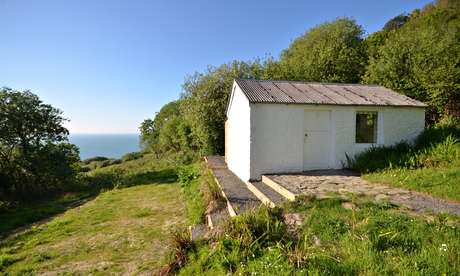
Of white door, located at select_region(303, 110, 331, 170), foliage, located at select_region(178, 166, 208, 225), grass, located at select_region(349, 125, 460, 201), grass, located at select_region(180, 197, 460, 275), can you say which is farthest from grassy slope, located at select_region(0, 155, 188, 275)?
grass, located at select_region(349, 125, 460, 201)

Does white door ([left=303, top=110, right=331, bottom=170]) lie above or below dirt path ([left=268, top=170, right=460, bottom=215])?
above

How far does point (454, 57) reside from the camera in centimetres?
1307

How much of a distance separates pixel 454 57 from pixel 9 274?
2086 centimetres

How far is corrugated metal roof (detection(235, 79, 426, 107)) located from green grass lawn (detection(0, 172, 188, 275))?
4.88 m

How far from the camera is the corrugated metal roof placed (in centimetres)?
776

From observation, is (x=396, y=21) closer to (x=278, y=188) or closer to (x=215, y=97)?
(x=215, y=97)

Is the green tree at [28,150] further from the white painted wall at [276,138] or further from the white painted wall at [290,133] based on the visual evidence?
the white painted wall at [276,138]

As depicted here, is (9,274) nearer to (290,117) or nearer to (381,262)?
(381,262)

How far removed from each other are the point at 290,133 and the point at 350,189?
2598 mm

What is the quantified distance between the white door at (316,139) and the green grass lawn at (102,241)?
479 centimetres

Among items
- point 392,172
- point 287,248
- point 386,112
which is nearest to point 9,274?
point 287,248

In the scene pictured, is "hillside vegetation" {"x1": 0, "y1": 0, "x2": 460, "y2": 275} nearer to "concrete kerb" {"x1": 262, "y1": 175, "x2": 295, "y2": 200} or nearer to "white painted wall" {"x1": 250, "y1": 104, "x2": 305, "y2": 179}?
"concrete kerb" {"x1": 262, "y1": 175, "x2": 295, "y2": 200}

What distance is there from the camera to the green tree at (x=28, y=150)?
15016 millimetres

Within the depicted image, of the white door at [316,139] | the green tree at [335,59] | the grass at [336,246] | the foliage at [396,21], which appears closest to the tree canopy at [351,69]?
the green tree at [335,59]
